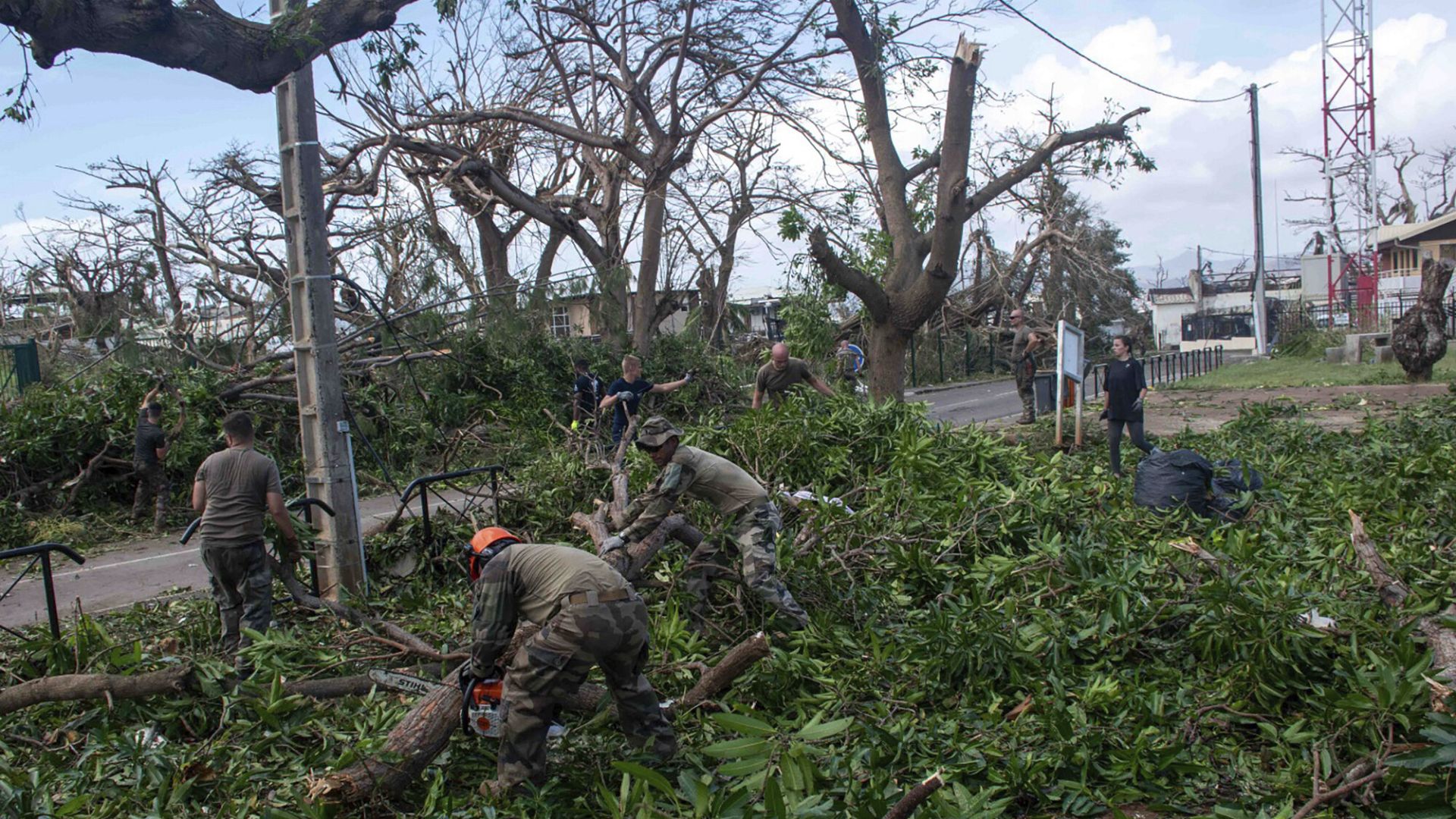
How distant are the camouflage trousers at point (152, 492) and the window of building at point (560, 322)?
5.28 metres

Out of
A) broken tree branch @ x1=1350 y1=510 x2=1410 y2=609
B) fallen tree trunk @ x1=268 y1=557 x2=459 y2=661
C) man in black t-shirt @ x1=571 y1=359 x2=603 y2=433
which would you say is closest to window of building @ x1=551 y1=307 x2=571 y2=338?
man in black t-shirt @ x1=571 y1=359 x2=603 y2=433

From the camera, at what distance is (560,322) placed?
15945 mm

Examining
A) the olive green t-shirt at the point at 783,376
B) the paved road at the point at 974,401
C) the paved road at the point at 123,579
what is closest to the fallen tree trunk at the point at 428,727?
the paved road at the point at 123,579

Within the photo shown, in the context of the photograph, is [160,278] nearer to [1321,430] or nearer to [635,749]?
[635,749]

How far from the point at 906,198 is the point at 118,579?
975 centimetres

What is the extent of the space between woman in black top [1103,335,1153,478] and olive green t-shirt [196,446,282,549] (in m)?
8.01

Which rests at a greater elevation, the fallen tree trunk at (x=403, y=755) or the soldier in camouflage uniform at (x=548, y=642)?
the soldier in camouflage uniform at (x=548, y=642)

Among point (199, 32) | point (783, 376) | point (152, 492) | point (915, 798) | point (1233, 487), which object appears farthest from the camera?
point (152, 492)

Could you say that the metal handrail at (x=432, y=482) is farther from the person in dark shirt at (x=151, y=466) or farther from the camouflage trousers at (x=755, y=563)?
the person in dark shirt at (x=151, y=466)

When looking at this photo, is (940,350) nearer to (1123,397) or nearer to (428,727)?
(1123,397)

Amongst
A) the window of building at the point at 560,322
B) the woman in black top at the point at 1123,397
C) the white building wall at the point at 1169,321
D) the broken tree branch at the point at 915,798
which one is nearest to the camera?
the broken tree branch at the point at 915,798

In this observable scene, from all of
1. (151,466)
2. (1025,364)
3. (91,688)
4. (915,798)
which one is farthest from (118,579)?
(1025,364)

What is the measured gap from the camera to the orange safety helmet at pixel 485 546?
4.45m

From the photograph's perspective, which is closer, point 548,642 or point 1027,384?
point 548,642
